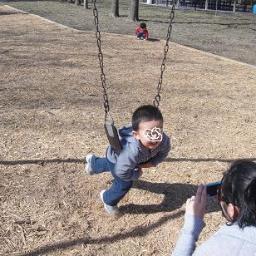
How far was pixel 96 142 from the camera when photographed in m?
4.75

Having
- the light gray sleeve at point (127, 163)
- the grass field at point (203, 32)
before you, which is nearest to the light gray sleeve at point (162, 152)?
the light gray sleeve at point (127, 163)

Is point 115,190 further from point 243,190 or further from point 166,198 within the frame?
point 243,190

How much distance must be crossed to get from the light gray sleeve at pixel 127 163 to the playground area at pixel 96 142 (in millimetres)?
392

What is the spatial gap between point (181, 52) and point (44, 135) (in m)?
6.40

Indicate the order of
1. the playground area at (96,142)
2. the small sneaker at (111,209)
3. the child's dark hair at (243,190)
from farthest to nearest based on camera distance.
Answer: the small sneaker at (111,209), the playground area at (96,142), the child's dark hair at (243,190)

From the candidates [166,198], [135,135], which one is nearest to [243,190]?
[135,135]

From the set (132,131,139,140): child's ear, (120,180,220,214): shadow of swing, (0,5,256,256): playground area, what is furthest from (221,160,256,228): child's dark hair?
(120,180,220,214): shadow of swing

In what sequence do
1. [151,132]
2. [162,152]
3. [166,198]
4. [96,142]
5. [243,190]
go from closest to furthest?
[243,190]
[151,132]
[162,152]
[166,198]
[96,142]

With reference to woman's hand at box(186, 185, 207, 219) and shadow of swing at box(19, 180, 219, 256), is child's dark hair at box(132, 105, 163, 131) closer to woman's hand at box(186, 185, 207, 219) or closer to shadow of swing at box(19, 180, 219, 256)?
shadow of swing at box(19, 180, 219, 256)

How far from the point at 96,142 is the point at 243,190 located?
9.78 ft

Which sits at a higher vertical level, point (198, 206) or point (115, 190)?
point (198, 206)

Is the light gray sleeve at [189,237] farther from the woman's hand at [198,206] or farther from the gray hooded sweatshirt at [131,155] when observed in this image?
the gray hooded sweatshirt at [131,155]

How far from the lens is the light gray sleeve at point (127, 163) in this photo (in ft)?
10.4

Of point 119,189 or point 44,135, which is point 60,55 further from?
point 119,189
